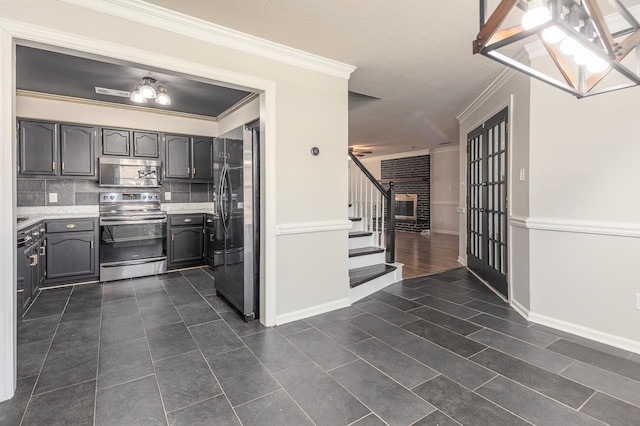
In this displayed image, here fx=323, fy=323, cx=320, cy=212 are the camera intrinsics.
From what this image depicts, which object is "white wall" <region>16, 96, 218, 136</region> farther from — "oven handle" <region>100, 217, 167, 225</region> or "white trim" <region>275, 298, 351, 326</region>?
"white trim" <region>275, 298, 351, 326</region>

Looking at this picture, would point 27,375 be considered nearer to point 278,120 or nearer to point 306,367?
point 306,367

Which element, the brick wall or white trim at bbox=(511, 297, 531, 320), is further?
the brick wall

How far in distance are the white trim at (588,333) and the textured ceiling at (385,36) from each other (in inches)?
97.3

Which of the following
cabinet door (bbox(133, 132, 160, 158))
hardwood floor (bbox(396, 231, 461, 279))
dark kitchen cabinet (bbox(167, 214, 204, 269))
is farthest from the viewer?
hardwood floor (bbox(396, 231, 461, 279))

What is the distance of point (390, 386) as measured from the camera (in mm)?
1977

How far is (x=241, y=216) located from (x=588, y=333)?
310 centimetres

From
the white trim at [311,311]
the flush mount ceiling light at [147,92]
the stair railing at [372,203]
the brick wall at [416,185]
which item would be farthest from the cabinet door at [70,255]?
the brick wall at [416,185]

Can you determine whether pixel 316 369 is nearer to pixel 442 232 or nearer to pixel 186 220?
pixel 186 220

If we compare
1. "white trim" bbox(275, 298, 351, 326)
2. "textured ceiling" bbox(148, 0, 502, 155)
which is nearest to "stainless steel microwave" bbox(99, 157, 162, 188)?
"textured ceiling" bbox(148, 0, 502, 155)

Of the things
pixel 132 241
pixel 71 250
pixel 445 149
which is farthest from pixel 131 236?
pixel 445 149

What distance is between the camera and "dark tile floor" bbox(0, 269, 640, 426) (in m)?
1.73

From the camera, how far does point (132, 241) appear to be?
4.49 metres

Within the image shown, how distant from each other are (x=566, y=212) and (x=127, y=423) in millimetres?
3400

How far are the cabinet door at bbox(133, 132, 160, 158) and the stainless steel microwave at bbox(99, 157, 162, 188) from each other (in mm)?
101
